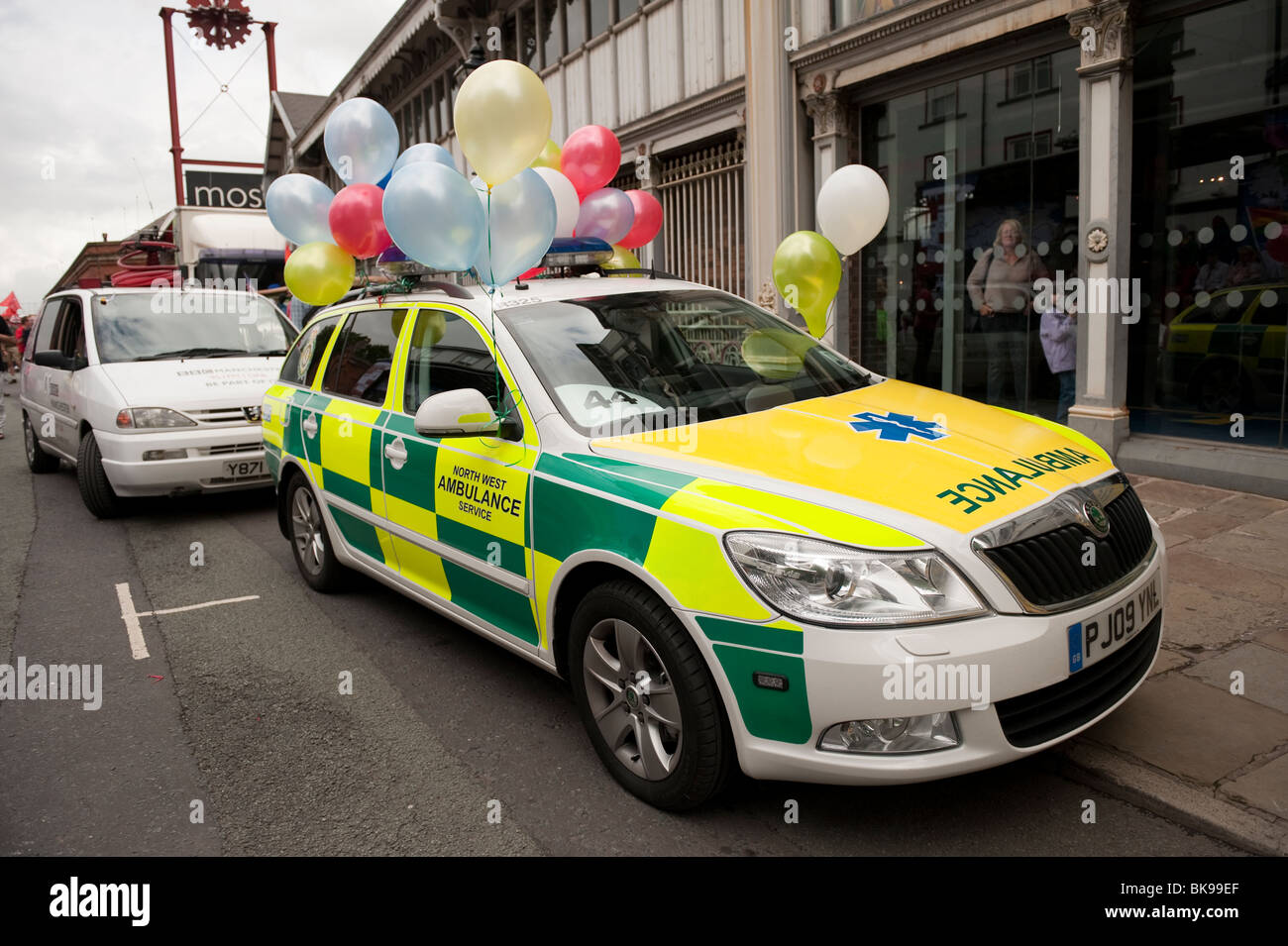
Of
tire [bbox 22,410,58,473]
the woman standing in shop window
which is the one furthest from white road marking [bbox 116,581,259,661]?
the woman standing in shop window

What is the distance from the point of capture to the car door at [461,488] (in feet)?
12.4

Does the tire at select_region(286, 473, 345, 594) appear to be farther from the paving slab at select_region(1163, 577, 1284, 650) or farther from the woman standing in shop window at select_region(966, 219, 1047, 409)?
the woman standing in shop window at select_region(966, 219, 1047, 409)

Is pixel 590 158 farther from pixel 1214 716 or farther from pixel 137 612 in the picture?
pixel 1214 716

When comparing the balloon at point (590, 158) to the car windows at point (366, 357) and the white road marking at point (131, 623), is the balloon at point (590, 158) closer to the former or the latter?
the car windows at point (366, 357)

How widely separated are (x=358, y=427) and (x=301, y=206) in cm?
220

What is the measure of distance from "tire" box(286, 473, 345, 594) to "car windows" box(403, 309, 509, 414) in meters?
1.37

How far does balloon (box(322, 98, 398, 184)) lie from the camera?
6.16 m

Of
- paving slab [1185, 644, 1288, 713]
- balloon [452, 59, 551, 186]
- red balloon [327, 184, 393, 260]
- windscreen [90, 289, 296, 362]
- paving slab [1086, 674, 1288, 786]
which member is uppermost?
balloon [452, 59, 551, 186]

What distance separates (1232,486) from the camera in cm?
696

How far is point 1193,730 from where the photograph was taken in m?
3.63
